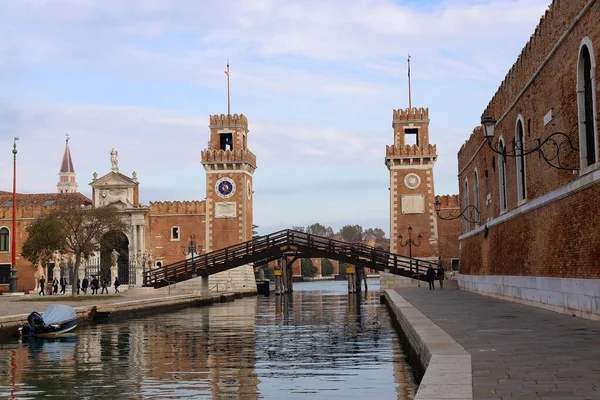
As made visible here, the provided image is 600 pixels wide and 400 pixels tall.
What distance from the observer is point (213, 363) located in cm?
1446

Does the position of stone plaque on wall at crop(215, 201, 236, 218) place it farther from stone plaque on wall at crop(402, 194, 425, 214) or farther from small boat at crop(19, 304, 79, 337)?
small boat at crop(19, 304, 79, 337)

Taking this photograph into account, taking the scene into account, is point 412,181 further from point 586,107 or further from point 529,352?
point 529,352

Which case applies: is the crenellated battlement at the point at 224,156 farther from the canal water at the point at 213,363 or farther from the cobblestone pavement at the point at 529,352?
the cobblestone pavement at the point at 529,352

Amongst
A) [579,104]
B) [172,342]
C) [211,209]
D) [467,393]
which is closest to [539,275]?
[579,104]

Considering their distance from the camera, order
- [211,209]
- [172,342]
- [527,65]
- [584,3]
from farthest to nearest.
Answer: [211,209]
[527,65]
[172,342]
[584,3]

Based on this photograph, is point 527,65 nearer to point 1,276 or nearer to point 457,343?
point 457,343

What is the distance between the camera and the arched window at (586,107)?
1638cm

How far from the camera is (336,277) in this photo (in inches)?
6033

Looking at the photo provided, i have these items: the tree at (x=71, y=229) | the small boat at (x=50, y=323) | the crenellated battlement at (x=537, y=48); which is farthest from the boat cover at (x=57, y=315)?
the tree at (x=71, y=229)

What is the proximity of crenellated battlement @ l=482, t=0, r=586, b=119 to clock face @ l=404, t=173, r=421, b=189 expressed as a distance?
29.0 meters

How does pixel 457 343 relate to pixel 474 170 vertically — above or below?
below

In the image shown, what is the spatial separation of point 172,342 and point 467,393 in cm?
1257

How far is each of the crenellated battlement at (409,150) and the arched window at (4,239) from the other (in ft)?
91.4

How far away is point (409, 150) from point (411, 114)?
3394mm
